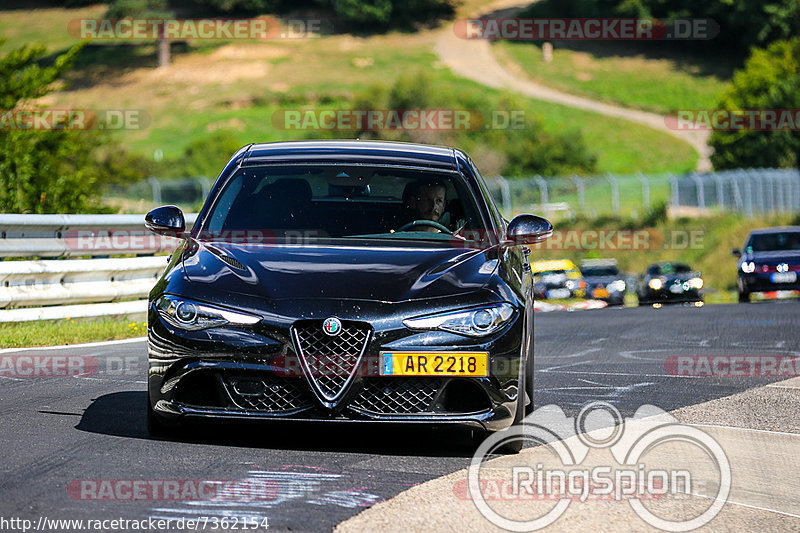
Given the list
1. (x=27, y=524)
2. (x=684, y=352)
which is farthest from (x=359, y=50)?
(x=27, y=524)

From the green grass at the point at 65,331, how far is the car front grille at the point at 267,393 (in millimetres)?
5574

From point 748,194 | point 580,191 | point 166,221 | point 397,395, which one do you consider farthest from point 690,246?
point 397,395

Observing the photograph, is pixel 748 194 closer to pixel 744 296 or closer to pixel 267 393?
pixel 744 296

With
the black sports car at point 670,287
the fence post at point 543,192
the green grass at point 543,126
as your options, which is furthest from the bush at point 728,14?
the black sports car at point 670,287

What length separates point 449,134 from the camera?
80.8 meters

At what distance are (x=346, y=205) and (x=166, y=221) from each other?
3.29 feet

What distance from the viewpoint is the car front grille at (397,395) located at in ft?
19.2

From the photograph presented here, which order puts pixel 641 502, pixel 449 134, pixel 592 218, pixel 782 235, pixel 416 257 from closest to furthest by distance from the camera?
pixel 641 502, pixel 416 257, pixel 782 235, pixel 592 218, pixel 449 134

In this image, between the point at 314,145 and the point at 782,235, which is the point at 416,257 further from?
the point at 782,235

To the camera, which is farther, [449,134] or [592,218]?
[449,134]

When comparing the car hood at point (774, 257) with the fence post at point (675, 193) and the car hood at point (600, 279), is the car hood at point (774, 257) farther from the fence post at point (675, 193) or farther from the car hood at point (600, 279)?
the fence post at point (675, 193)

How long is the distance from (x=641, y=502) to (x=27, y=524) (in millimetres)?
2394

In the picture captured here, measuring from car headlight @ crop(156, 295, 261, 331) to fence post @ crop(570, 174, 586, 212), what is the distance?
43.3 metres

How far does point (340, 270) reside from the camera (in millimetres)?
6164
